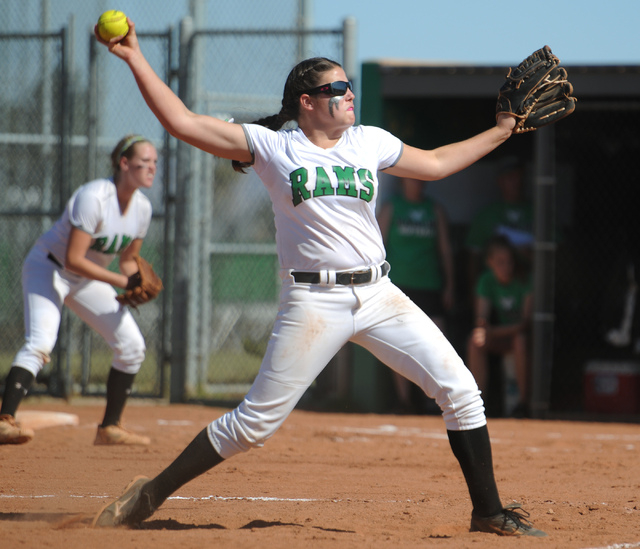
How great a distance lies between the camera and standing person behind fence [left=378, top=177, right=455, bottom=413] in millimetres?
8586

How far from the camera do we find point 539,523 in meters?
3.86

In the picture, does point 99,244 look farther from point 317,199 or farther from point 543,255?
point 543,255

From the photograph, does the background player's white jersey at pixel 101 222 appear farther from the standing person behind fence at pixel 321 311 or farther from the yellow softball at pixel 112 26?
the yellow softball at pixel 112 26

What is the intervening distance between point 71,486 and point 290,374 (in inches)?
67.8

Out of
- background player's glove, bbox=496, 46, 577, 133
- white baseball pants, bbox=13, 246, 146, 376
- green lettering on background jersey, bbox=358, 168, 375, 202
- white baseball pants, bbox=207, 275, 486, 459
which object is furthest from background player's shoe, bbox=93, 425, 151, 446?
background player's glove, bbox=496, 46, 577, 133

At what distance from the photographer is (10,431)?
18.4 feet

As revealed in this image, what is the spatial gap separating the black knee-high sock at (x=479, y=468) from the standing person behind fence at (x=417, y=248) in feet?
16.2

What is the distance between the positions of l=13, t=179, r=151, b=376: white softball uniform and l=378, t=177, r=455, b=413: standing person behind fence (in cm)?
320

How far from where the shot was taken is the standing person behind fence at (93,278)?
5.65m

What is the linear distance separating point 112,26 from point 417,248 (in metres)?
5.58

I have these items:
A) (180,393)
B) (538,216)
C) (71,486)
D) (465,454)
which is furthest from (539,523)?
(180,393)

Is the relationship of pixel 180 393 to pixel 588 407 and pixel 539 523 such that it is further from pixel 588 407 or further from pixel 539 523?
pixel 539 523

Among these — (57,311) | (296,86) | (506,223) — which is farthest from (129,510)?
(506,223)

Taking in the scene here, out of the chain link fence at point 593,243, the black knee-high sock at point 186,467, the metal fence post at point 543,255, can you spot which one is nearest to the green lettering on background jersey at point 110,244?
the black knee-high sock at point 186,467
